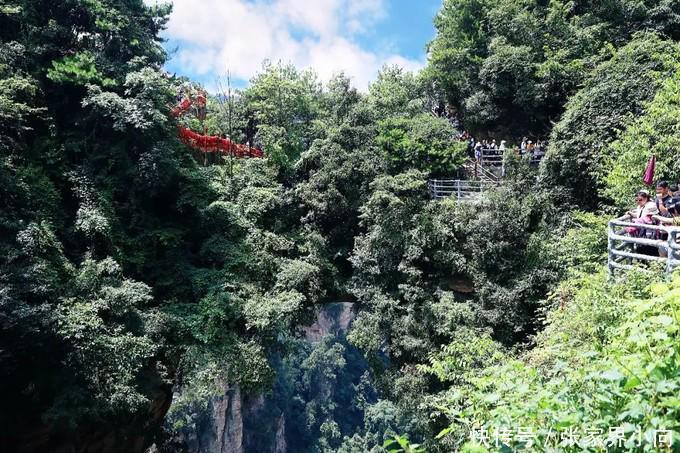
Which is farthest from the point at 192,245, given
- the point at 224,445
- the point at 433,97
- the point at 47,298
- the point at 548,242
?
the point at 224,445

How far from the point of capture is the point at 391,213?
12.3 meters

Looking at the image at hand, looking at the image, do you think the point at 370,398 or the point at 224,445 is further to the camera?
the point at 370,398

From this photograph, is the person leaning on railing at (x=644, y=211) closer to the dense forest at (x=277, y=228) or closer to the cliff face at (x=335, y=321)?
the dense forest at (x=277, y=228)

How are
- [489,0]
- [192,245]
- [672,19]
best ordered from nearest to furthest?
[192,245] → [672,19] → [489,0]

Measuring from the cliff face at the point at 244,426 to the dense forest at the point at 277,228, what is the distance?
15707 mm

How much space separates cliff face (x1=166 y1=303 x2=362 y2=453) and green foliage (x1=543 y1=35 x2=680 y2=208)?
1863cm

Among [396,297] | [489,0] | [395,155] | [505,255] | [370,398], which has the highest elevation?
[489,0]

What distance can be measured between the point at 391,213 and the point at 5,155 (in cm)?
937

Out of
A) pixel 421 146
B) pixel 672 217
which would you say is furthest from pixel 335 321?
pixel 672 217

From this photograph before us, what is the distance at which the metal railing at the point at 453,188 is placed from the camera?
45.5 ft

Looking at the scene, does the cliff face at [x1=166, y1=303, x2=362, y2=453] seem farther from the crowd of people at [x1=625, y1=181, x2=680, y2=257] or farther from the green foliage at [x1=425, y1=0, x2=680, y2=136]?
the crowd of people at [x1=625, y1=181, x2=680, y2=257]

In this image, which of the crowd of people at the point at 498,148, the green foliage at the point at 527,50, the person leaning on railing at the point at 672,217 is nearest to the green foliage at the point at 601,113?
the crowd of people at the point at 498,148

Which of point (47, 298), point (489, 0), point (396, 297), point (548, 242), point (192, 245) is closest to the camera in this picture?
point (47, 298)

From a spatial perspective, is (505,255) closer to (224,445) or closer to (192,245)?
(192,245)
